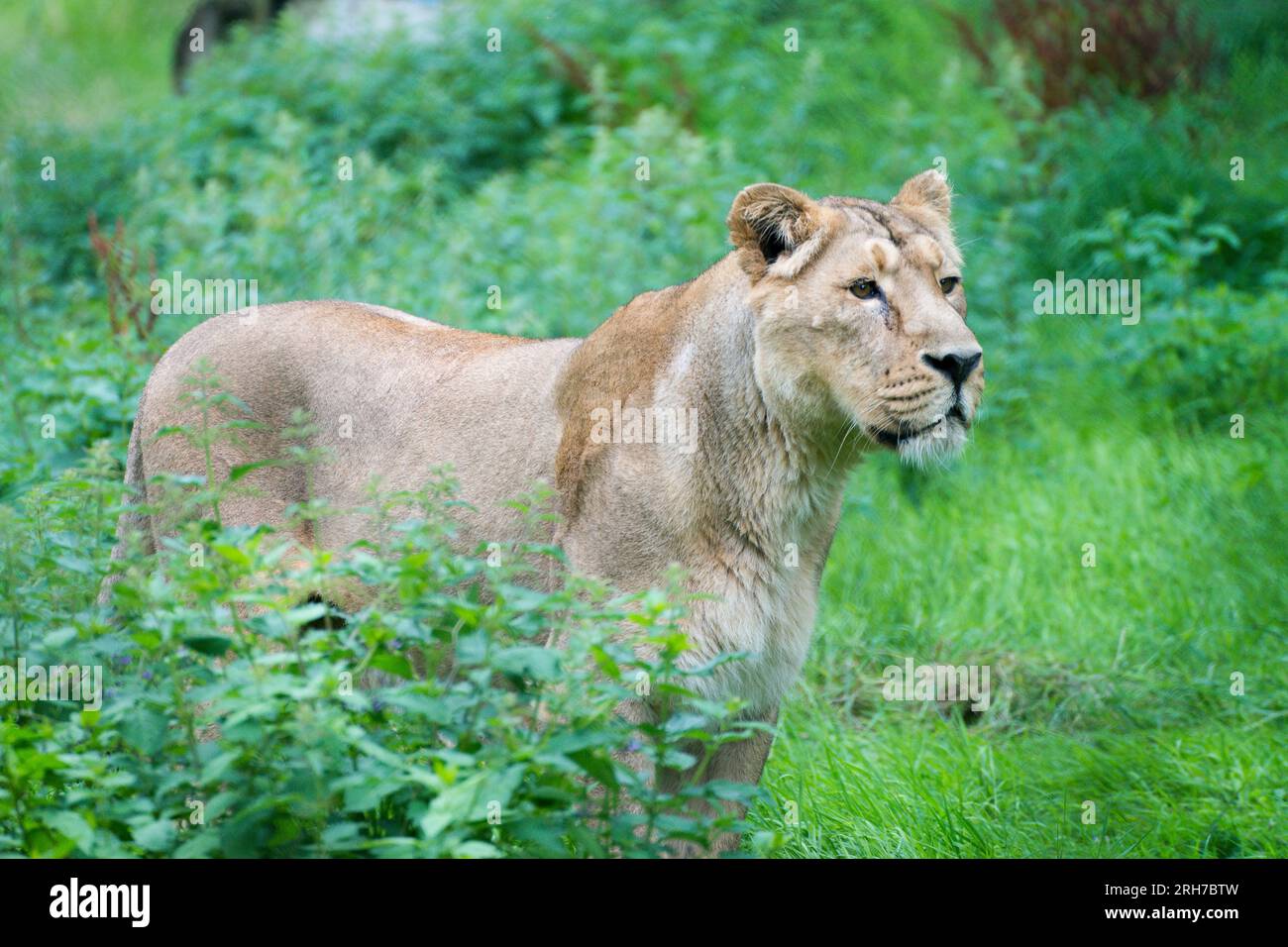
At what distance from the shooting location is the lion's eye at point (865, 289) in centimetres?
389

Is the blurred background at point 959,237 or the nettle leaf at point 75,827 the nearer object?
the nettle leaf at point 75,827

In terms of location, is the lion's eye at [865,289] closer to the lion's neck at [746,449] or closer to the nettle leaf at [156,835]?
the lion's neck at [746,449]

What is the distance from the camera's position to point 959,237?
8.44 m

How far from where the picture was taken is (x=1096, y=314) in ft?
27.4

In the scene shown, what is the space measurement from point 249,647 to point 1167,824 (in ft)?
9.75

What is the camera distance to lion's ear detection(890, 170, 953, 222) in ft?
14.6

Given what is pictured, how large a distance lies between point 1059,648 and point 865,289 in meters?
2.44

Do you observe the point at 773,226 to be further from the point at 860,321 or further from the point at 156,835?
the point at 156,835

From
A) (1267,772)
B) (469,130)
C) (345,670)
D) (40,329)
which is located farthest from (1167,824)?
(469,130)

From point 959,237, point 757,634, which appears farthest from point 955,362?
point 959,237

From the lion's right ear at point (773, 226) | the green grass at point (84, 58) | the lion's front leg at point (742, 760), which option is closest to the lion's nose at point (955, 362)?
the lion's right ear at point (773, 226)

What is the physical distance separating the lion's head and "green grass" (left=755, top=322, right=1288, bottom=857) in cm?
126

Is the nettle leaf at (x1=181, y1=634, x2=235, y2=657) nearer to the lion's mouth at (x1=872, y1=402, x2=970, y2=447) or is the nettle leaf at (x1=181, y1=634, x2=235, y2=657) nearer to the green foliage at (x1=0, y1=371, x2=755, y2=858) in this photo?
the green foliage at (x1=0, y1=371, x2=755, y2=858)
